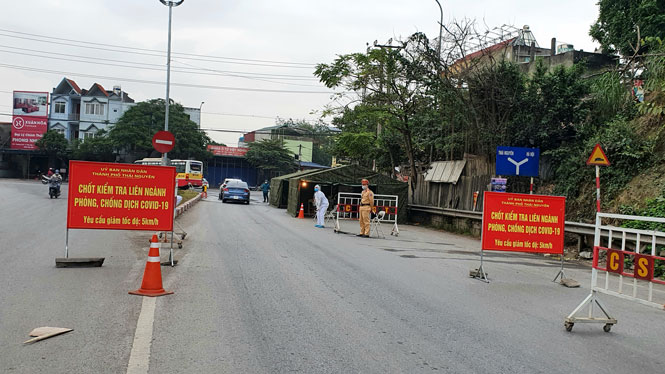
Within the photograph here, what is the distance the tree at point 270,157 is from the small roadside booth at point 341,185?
138ft

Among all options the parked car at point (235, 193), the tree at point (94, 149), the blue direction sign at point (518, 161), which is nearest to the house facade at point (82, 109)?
the tree at point (94, 149)

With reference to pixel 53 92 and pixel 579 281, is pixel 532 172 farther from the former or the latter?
pixel 53 92

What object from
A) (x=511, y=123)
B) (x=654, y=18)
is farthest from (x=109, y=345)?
(x=654, y=18)

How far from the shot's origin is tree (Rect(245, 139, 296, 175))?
69.8 metres

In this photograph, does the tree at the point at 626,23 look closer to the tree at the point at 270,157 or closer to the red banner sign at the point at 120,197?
the red banner sign at the point at 120,197

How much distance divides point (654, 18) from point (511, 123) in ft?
29.1

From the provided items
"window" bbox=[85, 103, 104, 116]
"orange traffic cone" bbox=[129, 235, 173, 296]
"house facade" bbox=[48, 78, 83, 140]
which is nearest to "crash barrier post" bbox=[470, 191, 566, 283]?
"orange traffic cone" bbox=[129, 235, 173, 296]

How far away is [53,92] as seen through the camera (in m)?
68.2

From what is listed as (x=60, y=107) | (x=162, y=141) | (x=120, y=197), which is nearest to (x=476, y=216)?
(x=162, y=141)

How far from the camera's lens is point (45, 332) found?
17.5 ft

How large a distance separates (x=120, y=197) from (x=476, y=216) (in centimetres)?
1384

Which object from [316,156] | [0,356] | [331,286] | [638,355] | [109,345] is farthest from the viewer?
[316,156]

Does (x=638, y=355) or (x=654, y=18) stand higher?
(x=654, y=18)

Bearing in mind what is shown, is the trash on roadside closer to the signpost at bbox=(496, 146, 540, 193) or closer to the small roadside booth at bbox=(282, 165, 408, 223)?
the signpost at bbox=(496, 146, 540, 193)
